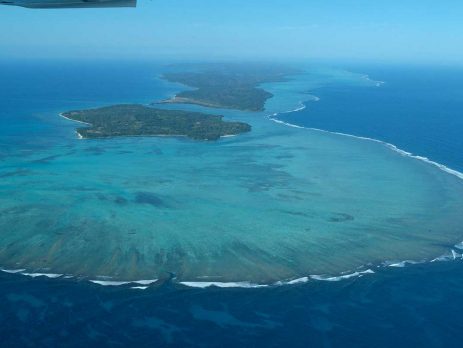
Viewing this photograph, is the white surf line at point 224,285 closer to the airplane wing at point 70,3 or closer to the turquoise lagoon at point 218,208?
the turquoise lagoon at point 218,208

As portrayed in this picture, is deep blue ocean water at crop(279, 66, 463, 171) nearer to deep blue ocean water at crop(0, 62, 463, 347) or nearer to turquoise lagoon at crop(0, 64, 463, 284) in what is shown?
turquoise lagoon at crop(0, 64, 463, 284)

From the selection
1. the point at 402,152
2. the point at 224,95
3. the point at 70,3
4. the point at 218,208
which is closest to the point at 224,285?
the point at 218,208

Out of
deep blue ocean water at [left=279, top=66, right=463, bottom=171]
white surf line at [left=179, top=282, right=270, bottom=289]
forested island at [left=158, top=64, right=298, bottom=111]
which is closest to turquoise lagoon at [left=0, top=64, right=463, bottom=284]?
white surf line at [left=179, top=282, right=270, bottom=289]

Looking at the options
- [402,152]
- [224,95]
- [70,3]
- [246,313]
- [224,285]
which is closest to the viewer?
[70,3]

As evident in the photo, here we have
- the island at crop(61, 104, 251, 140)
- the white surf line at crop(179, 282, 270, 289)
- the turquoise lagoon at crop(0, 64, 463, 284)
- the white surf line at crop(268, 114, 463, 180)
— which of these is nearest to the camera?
the white surf line at crop(179, 282, 270, 289)

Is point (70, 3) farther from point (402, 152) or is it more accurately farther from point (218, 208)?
point (402, 152)

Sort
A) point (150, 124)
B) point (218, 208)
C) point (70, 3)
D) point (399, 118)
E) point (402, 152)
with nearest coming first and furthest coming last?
1. point (70, 3)
2. point (218, 208)
3. point (402, 152)
4. point (150, 124)
5. point (399, 118)

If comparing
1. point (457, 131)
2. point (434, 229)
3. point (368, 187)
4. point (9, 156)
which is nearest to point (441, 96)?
point (457, 131)
